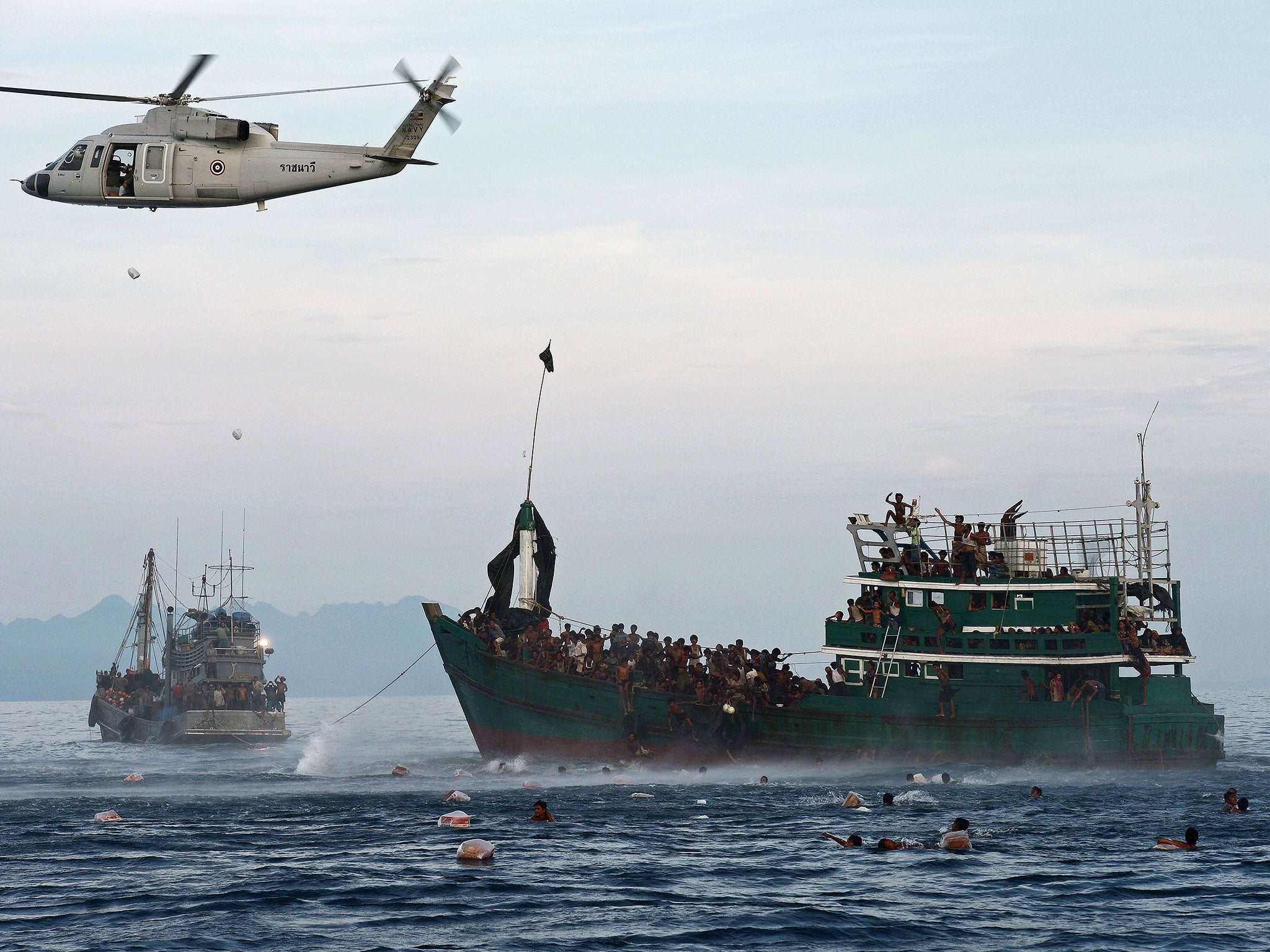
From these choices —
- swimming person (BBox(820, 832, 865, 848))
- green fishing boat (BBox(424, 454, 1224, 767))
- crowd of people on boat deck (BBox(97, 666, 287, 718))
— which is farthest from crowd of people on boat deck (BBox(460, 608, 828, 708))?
crowd of people on boat deck (BBox(97, 666, 287, 718))

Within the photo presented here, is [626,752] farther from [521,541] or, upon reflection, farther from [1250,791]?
[1250,791]

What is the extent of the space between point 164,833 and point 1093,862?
17686 mm

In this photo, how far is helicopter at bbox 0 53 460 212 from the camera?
33.1 metres

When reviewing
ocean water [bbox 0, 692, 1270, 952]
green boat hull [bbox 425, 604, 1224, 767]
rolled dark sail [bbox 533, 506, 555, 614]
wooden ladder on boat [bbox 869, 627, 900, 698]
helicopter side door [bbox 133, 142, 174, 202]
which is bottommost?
ocean water [bbox 0, 692, 1270, 952]

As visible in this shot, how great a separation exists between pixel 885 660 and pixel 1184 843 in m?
14.5

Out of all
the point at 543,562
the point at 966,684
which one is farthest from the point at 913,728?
the point at 543,562

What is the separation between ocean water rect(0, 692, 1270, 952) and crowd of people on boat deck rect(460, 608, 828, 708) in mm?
2251

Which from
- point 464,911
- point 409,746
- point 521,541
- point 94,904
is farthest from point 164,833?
point 409,746

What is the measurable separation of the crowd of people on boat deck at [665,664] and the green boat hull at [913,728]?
0.41 m

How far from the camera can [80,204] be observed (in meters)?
35.0

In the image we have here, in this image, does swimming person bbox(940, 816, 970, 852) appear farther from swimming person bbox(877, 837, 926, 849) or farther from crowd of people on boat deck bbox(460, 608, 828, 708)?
crowd of people on boat deck bbox(460, 608, 828, 708)

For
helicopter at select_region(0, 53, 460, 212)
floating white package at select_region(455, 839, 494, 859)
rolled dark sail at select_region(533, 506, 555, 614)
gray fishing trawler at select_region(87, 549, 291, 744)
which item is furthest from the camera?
gray fishing trawler at select_region(87, 549, 291, 744)

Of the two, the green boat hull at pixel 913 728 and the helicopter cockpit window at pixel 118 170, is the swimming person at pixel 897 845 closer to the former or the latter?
the green boat hull at pixel 913 728

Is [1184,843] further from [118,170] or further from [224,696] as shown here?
[224,696]
